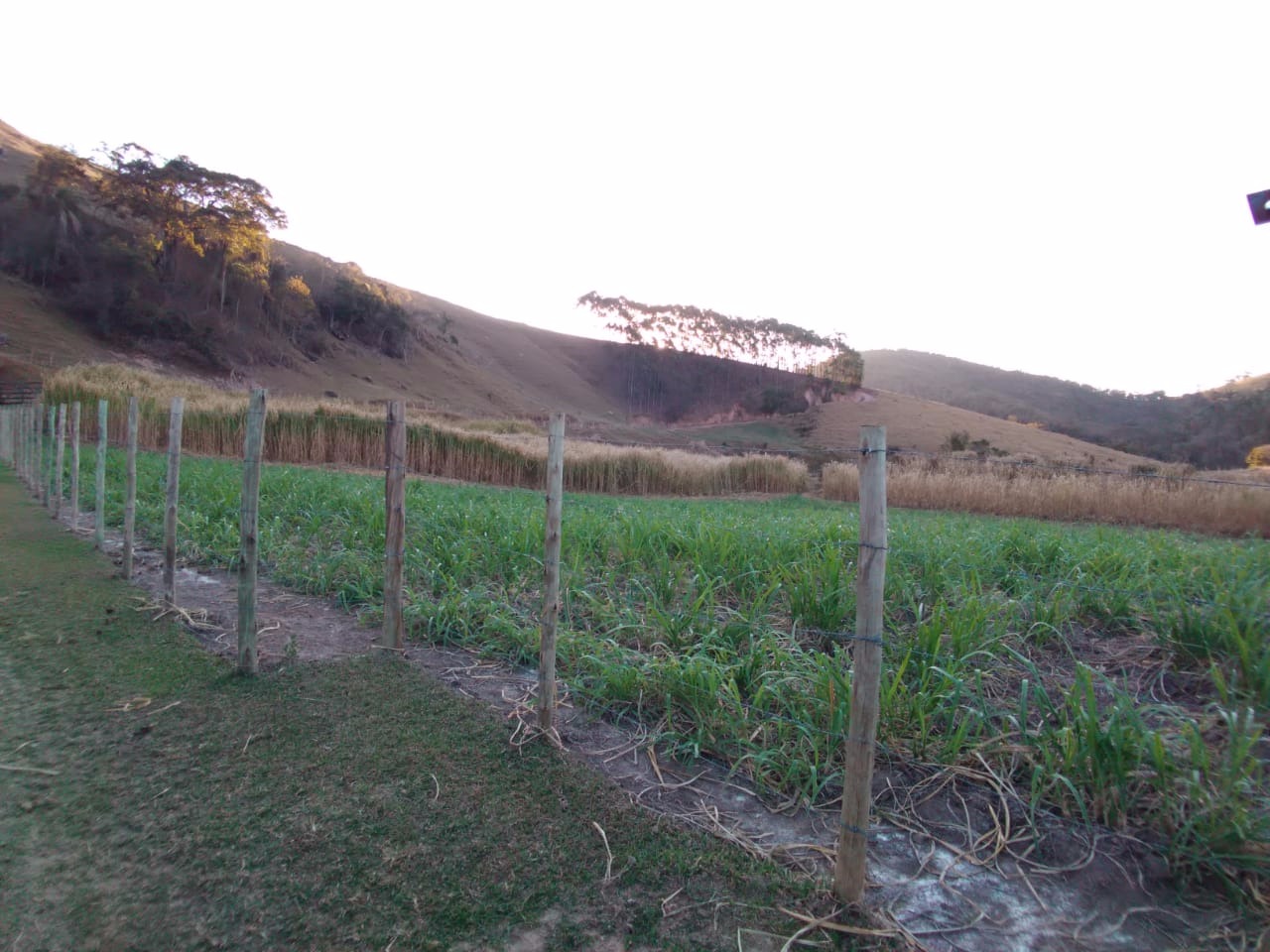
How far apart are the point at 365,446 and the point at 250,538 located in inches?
686

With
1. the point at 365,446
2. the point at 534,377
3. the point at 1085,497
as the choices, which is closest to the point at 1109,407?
the point at 534,377

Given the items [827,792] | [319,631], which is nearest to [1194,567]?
[827,792]

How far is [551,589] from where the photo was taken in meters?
3.09

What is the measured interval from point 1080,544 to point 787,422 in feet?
153

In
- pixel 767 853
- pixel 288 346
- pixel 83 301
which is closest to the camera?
pixel 767 853

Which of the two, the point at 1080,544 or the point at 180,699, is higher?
the point at 1080,544

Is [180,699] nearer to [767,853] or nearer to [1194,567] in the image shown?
[767,853]

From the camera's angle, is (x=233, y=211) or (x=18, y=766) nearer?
(x=18, y=766)

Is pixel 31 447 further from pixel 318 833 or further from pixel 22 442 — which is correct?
pixel 318 833

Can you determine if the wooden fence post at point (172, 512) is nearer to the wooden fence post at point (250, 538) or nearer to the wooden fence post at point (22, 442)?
the wooden fence post at point (250, 538)

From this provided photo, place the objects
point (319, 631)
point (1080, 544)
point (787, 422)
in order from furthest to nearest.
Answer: point (787, 422)
point (1080, 544)
point (319, 631)

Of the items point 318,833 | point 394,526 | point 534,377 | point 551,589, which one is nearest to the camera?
point 318,833

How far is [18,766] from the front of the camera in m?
2.62

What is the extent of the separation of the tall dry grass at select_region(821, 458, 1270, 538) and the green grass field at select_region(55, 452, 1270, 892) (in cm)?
812
